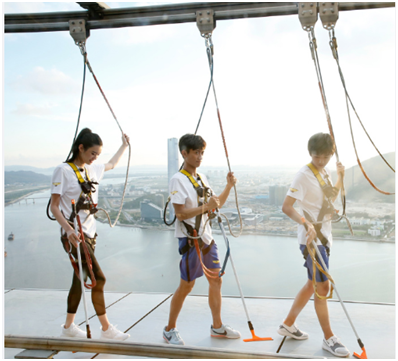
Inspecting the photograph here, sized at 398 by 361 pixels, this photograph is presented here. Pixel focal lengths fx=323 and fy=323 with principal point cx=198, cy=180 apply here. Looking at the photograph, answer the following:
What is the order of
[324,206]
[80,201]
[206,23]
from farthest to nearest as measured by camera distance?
[206,23], [80,201], [324,206]

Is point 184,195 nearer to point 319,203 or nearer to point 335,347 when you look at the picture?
point 319,203

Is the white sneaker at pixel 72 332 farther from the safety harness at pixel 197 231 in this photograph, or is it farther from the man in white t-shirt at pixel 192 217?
the safety harness at pixel 197 231

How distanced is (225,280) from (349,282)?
1.09 meters

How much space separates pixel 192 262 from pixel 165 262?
5.97ft

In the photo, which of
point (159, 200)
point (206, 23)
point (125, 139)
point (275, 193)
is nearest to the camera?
point (206, 23)

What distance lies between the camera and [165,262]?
3.52 metres

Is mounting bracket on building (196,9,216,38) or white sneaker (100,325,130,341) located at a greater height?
mounting bracket on building (196,9,216,38)

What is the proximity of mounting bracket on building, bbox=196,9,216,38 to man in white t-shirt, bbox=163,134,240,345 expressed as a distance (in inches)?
25.6

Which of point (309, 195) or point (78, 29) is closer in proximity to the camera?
point (309, 195)

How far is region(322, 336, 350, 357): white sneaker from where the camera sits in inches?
65.3

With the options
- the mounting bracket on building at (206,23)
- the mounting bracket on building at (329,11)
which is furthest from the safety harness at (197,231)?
the mounting bracket on building at (329,11)

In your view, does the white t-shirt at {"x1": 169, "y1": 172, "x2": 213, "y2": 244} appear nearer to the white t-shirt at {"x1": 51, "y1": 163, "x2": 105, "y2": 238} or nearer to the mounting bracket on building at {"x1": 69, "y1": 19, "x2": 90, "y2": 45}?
the white t-shirt at {"x1": 51, "y1": 163, "x2": 105, "y2": 238}

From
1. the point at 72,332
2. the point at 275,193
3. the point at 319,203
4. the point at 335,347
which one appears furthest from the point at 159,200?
the point at 335,347

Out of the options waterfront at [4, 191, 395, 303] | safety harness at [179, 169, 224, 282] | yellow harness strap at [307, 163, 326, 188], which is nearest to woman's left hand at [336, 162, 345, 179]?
yellow harness strap at [307, 163, 326, 188]
